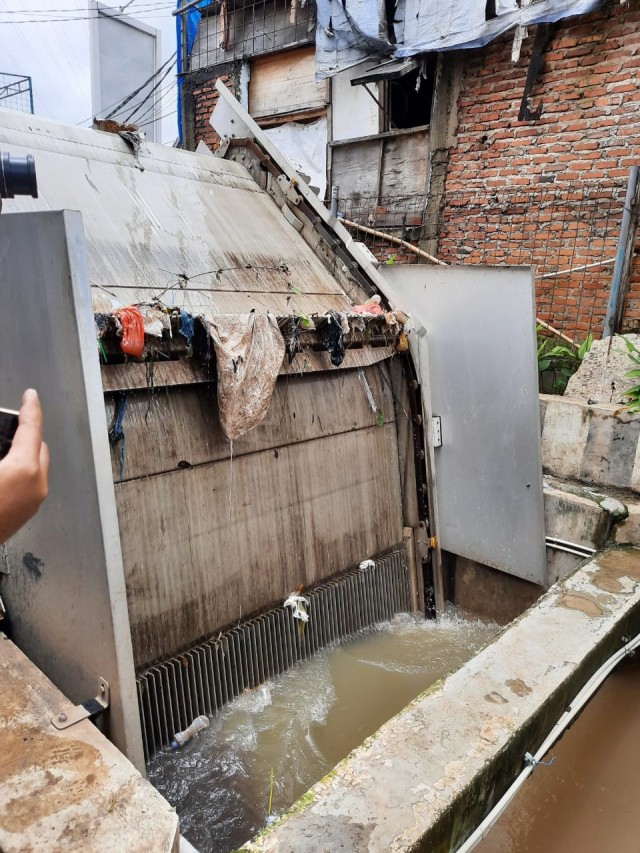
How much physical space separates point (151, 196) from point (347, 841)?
3.65 m

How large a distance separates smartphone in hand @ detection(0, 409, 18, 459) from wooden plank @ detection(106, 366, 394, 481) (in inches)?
64.5

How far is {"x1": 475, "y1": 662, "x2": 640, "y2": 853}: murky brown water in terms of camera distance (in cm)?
252

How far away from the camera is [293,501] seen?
3.62 m

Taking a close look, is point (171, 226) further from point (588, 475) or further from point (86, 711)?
point (588, 475)

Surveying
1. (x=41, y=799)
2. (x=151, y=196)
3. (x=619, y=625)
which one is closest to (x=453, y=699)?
(x=619, y=625)

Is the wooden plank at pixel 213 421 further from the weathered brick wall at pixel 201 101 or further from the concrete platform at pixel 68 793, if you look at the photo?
the weathered brick wall at pixel 201 101

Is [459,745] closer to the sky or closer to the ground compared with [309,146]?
closer to the ground

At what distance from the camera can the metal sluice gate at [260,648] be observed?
2.89 meters

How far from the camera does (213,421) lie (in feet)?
10.2

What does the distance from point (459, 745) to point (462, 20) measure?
6.47m

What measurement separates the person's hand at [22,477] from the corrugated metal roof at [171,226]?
6.76ft

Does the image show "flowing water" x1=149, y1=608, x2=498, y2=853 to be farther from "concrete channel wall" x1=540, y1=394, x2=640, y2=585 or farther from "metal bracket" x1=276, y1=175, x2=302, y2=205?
"metal bracket" x1=276, y1=175, x2=302, y2=205

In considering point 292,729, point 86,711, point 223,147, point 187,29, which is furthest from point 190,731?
point 187,29

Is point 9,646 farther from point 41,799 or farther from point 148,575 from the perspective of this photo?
point 41,799
